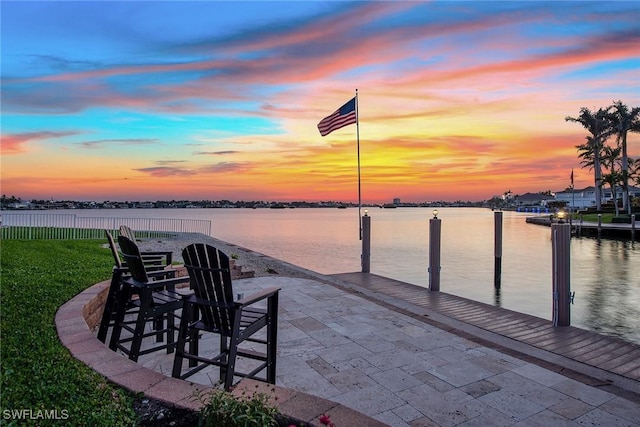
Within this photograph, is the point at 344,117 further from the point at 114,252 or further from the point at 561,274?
the point at 114,252

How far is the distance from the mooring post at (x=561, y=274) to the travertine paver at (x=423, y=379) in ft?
7.34

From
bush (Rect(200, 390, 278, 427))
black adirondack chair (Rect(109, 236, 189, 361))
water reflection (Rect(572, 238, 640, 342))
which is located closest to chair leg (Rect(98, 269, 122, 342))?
black adirondack chair (Rect(109, 236, 189, 361))

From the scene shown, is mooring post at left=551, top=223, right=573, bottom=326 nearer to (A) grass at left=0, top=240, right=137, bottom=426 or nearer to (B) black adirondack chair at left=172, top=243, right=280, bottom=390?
(B) black adirondack chair at left=172, top=243, right=280, bottom=390

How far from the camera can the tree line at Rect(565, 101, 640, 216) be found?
46531mm

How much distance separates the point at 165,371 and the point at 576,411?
362 centimetres

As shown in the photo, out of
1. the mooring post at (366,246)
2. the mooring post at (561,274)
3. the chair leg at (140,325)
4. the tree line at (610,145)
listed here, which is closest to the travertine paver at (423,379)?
the chair leg at (140,325)

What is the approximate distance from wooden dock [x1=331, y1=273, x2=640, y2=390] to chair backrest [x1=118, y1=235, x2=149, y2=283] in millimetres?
4179

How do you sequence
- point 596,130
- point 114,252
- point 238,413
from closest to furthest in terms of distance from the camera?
point 238,413 → point 114,252 → point 596,130

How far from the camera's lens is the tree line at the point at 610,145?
153ft

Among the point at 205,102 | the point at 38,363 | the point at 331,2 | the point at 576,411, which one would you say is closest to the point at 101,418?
the point at 38,363

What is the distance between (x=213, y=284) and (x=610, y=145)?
67791mm

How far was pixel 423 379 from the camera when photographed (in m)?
3.57

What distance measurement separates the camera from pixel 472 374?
370 cm

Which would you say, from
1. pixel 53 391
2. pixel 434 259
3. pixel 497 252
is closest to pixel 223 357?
pixel 53 391
